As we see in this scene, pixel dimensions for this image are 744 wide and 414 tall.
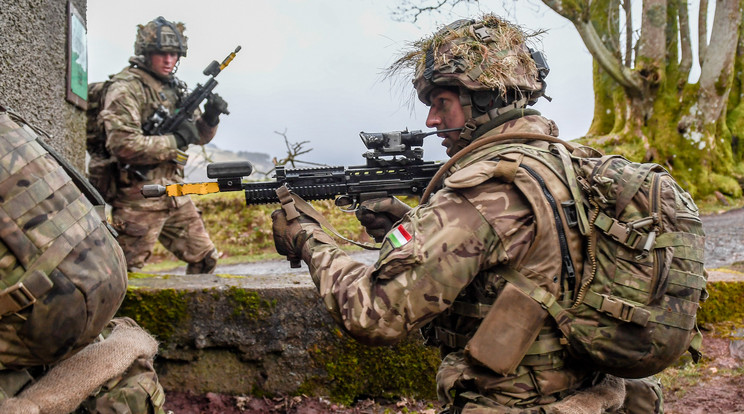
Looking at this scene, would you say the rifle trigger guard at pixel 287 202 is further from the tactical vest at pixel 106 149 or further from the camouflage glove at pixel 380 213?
the tactical vest at pixel 106 149

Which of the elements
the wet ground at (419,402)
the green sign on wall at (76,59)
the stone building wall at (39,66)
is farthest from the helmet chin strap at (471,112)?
the green sign on wall at (76,59)

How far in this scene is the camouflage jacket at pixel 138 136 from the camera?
514 cm

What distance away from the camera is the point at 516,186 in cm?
197

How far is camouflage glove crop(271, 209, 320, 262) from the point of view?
2514 mm

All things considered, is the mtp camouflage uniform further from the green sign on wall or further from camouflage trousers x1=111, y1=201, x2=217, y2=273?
the green sign on wall

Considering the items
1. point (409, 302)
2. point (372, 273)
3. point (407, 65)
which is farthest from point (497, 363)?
point (407, 65)

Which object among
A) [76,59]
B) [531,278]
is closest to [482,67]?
[531,278]

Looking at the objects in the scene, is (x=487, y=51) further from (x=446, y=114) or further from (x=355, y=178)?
(x=355, y=178)

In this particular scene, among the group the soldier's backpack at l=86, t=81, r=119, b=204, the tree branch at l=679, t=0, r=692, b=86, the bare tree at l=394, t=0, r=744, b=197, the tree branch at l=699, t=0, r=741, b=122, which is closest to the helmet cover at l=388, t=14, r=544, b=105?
the soldier's backpack at l=86, t=81, r=119, b=204

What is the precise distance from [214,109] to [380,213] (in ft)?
12.6

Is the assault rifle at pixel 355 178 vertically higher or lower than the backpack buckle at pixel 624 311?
higher

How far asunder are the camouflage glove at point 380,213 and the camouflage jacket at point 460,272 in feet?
2.07

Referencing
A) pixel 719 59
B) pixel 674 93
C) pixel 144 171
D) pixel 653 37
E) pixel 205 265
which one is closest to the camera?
pixel 144 171

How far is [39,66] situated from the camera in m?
3.59
